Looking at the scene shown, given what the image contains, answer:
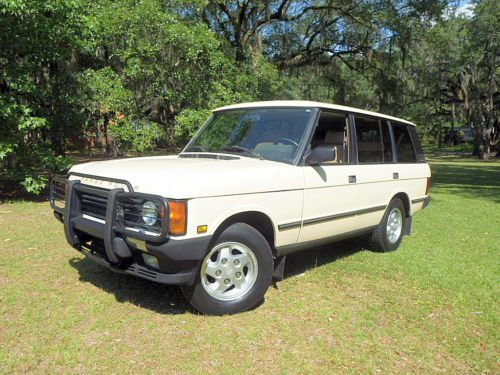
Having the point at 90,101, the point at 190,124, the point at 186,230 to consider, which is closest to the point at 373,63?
the point at 190,124

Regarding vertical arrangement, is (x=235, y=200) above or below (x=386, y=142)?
below

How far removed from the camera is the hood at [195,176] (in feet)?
11.5

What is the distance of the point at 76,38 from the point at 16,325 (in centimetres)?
729

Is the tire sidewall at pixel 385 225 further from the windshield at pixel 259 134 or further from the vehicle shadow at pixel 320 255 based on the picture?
the windshield at pixel 259 134

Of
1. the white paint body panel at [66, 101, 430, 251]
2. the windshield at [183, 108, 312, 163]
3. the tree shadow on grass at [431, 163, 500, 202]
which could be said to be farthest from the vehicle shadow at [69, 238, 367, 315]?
the tree shadow on grass at [431, 163, 500, 202]

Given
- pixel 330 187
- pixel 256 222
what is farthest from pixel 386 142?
pixel 256 222

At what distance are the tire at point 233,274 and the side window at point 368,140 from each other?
2.03 m

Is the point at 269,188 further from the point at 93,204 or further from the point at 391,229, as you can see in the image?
the point at 391,229

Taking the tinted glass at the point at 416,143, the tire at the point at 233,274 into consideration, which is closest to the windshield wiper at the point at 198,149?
the tire at the point at 233,274

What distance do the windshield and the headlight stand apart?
4.75 feet

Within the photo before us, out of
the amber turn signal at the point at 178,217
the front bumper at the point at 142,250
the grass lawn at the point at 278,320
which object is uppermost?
the amber turn signal at the point at 178,217

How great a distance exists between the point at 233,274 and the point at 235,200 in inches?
28.2

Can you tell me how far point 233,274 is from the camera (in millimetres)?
4051

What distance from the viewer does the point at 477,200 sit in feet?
40.4
